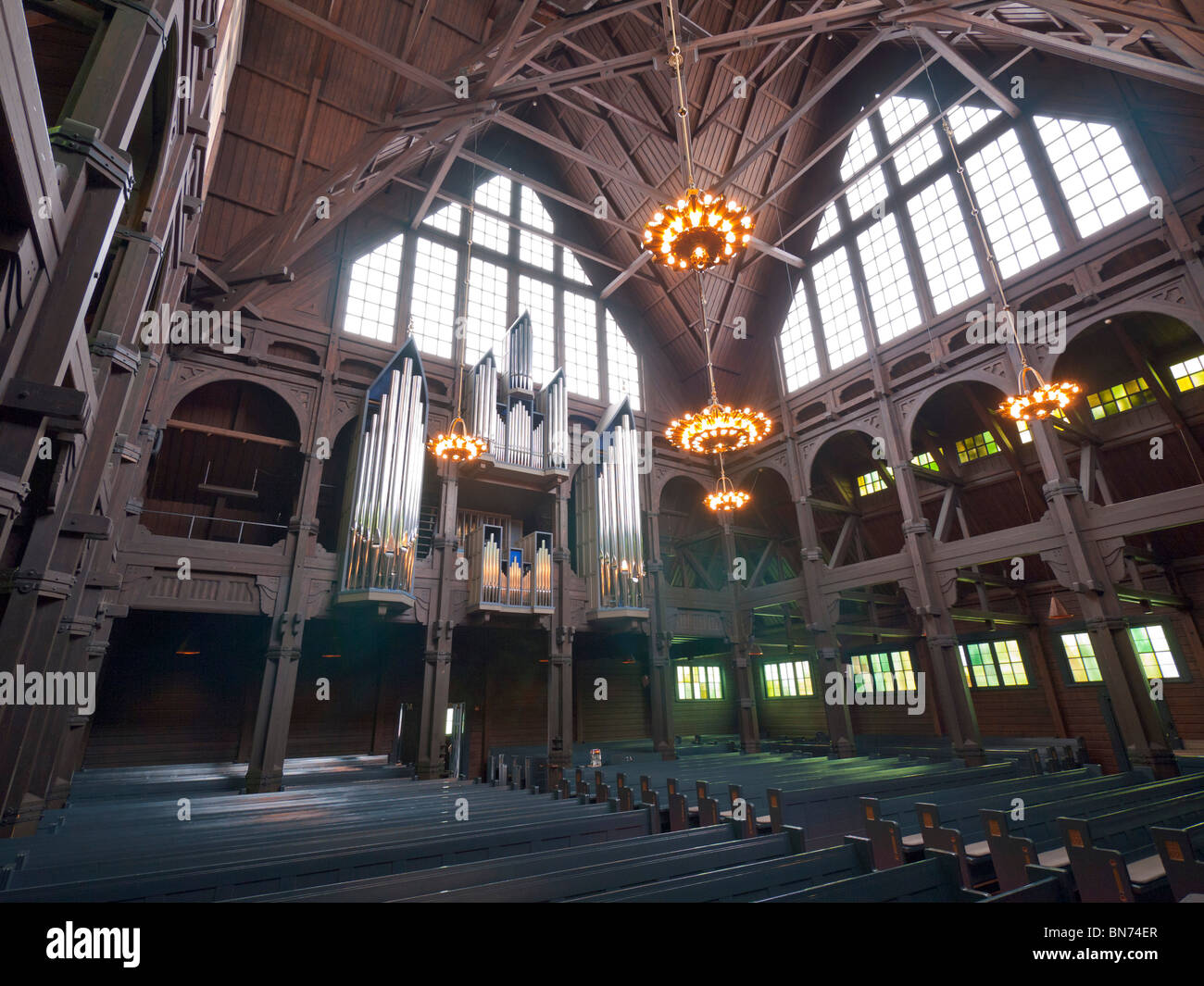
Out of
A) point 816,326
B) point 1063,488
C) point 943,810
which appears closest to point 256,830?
point 943,810

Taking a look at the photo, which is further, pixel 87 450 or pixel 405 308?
pixel 405 308

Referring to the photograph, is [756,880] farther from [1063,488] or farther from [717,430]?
[1063,488]

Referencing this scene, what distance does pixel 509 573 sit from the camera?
14.2 meters

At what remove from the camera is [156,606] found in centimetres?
1102

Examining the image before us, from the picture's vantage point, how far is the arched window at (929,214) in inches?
495

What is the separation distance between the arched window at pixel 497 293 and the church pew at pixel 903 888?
48.0 ft

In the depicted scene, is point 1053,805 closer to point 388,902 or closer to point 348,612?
point 388,902

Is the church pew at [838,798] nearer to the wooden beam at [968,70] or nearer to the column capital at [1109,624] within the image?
the column capital at [1109,624]

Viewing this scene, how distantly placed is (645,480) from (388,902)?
49.5 feet

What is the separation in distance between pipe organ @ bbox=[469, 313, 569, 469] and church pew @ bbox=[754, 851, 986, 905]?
1203cm

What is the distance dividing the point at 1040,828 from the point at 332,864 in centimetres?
704

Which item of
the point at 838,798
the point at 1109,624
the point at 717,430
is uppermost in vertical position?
the point at 717,430

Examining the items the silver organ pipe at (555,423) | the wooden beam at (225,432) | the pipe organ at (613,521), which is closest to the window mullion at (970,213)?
the pipe organ at (613,521)
